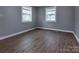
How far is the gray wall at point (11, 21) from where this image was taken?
401cm

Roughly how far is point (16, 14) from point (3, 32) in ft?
4.01

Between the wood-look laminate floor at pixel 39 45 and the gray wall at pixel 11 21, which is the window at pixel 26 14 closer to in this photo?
the gray wall at pixel 11 21

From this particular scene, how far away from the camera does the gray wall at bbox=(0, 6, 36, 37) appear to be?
13.2 ft

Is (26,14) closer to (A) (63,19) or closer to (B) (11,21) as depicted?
(B) (11,21)

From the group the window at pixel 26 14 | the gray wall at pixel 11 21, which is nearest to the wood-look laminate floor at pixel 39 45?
the gray wall at pixel 11 21

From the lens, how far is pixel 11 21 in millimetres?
4496

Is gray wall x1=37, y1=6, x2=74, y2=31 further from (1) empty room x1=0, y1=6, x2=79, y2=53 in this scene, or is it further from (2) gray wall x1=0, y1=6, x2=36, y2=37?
(2) gray wall x1=0, y1=6, x2=36, y2=37

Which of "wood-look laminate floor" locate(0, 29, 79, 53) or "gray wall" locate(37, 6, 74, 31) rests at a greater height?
"gray wall" locate(37, 6, 74, 31)

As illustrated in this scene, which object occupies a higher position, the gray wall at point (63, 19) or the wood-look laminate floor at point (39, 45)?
the gray wall at point (63, 19)

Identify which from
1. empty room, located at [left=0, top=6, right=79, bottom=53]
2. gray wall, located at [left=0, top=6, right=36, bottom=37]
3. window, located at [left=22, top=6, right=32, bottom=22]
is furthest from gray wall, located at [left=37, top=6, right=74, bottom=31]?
gray wall, located at [left=0, top=6, right=36, bottom=37]

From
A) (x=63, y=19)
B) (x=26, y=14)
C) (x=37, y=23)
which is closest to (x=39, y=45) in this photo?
(x=37, y=23)

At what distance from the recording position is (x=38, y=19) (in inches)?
199
